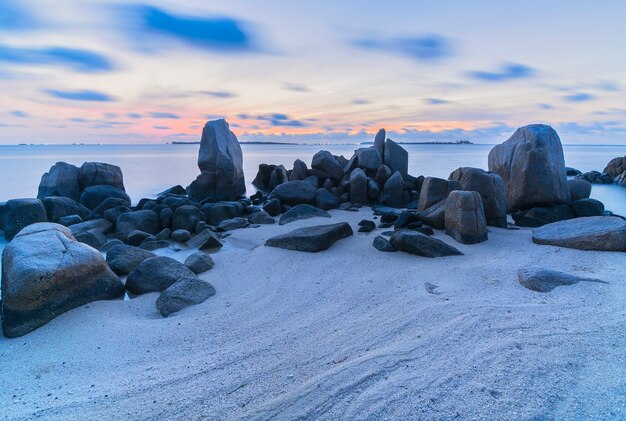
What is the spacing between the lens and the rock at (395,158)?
16.2 metres

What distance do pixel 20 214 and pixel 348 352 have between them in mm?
9912

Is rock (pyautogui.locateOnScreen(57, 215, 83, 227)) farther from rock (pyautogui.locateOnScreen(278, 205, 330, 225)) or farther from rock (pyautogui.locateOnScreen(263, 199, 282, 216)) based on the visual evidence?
rock (pyautogui.locateOnScreen(278, 205, 330, 225))

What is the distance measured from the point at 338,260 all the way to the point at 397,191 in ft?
23.6

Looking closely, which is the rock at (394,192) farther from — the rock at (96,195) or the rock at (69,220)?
the rock at (69,220)

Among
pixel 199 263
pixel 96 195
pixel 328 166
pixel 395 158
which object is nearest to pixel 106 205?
pixel 96 195

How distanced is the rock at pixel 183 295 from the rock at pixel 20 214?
687 cm

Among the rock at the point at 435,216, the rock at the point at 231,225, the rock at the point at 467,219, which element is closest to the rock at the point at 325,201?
the rock at the point at 231,225

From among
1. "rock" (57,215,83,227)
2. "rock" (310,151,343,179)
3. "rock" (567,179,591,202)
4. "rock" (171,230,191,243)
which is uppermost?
"rock" (310,151,343,179)

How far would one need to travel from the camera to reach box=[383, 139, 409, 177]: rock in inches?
639

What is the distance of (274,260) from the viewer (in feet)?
22.7

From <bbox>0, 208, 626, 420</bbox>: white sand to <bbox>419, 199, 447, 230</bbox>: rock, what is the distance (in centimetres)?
226

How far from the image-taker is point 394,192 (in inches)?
525

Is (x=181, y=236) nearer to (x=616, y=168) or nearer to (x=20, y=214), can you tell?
(x=20, y=214)

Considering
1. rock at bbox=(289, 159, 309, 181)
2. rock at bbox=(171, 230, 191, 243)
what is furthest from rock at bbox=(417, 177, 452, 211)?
rock at bbox=(289, 159, 309, 181)
